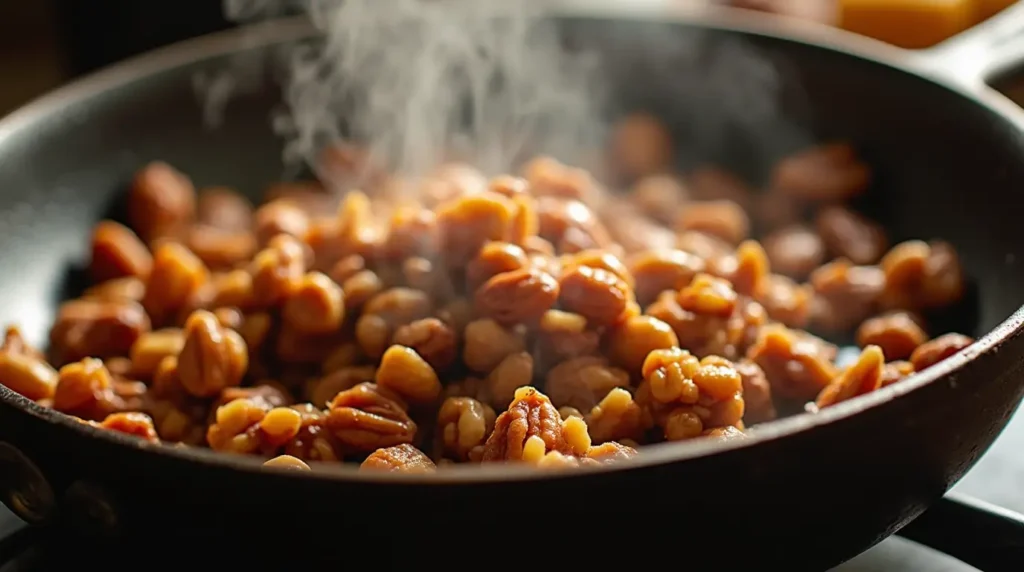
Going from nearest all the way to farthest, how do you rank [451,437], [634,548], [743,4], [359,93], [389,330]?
[634,548] → [451,437] → [389,330] → [359,93] → [743,4]

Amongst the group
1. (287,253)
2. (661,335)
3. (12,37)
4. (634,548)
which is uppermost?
(12,37)

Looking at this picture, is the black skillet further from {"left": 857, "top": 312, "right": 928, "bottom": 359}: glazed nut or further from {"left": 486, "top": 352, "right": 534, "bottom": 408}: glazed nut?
{"left": 486, "top": 352, "right": 534, "bottom": 408}: glazed nut

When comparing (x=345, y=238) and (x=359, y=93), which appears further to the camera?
(x=359, y=93)

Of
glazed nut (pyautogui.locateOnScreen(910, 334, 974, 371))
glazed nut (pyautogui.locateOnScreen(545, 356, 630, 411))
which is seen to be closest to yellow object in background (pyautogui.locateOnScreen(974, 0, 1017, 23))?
glazed nut (pyautogui.locateOnScreen(910, 334, 974, 371))

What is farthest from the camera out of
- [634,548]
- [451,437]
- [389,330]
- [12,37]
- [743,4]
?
[12,37]

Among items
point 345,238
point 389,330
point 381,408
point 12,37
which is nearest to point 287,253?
point 345,238

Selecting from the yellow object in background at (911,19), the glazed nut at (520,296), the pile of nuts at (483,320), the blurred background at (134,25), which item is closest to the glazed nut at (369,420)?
the pile of nuts at (483,320)

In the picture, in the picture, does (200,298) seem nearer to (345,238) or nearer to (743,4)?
(345,238)
